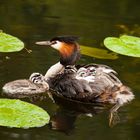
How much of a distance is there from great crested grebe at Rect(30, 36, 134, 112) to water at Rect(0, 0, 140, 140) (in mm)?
126

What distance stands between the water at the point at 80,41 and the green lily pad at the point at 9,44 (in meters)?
0.11

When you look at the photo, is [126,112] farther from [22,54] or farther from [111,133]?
[22,54]

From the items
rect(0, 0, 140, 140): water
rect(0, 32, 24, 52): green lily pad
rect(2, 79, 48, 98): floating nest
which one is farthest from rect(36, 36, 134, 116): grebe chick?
rect(0, 32, 24, 52): green lily pad

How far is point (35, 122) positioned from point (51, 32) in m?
Result: 2.69

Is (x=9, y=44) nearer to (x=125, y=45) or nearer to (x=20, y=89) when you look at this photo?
(x=20, y=89)

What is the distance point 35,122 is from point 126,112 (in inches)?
34.8

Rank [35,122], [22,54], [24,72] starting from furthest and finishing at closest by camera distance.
Answer: [22,54], [24,72], [35,122]

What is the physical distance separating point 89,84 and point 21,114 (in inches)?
33.7

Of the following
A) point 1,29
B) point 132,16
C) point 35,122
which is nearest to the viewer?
point 35,122

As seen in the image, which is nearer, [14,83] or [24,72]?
[14,83]

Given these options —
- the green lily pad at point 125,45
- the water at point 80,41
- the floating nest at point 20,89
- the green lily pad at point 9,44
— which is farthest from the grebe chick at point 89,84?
the green lily pad at point 125,45

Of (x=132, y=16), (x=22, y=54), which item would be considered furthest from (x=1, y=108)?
(x=132, y=16)

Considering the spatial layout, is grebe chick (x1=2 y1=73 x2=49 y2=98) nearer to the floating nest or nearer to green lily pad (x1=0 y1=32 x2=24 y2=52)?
the floating nest

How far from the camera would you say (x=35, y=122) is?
4391 mm
